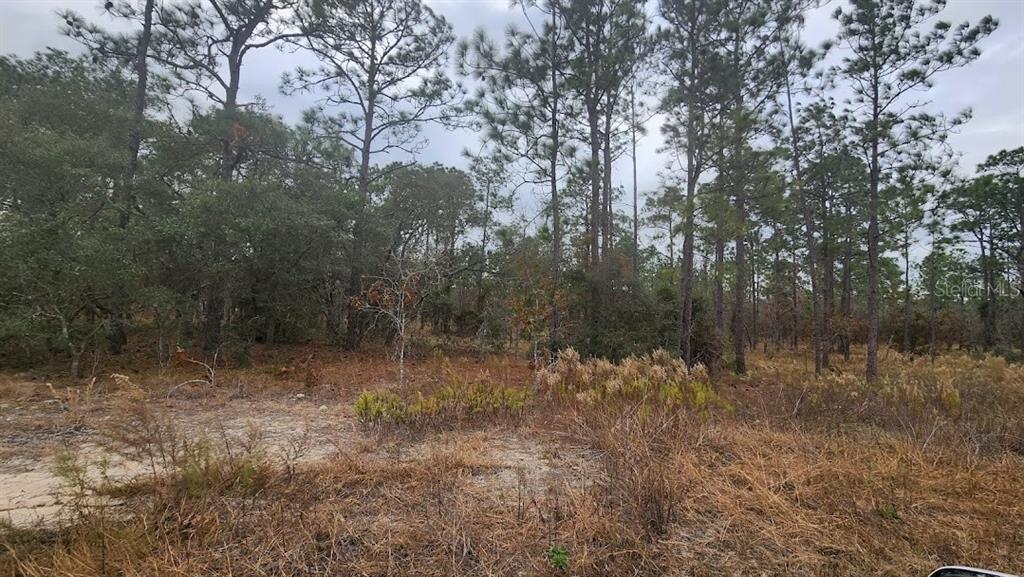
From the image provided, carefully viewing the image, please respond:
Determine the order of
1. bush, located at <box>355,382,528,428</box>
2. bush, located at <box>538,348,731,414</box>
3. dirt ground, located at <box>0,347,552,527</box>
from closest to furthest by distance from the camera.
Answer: dirt ground, located at <box>0,347,552,527</box> < bush, located at <box>355,382,528,428</box> < bush, located at <box>538,348,731,414</box>

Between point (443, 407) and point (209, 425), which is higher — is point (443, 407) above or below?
above

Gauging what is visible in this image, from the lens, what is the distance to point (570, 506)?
2602mm

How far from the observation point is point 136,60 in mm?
9945

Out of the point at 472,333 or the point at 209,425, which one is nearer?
the point at 209,425

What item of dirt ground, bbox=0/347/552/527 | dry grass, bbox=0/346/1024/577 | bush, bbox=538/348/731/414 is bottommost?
dirt ground, bbox=0/347/552/527

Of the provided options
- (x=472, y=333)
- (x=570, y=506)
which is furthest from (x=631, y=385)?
(x=472, y=333)

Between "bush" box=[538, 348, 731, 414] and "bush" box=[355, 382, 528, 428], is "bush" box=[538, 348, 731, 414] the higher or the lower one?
the higher one

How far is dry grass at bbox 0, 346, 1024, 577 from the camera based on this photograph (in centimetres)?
211

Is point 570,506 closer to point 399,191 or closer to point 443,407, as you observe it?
point 443,407

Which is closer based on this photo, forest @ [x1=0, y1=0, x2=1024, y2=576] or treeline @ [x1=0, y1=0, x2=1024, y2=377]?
forest @ [x1=0, y1=0, x2=1024, y2=576]

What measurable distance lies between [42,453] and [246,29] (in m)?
11.2

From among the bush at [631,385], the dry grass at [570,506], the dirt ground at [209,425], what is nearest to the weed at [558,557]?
the dry grass at [570,506]

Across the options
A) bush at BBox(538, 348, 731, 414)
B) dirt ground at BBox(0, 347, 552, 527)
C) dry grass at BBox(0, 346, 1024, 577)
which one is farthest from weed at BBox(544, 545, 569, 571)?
bush at BBox(538, 348, 731, 414)

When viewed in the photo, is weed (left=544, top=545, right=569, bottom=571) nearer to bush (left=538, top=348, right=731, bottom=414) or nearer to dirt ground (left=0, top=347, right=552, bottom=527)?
dirt ground (left=0, top=347, right=552, bottom=527)
